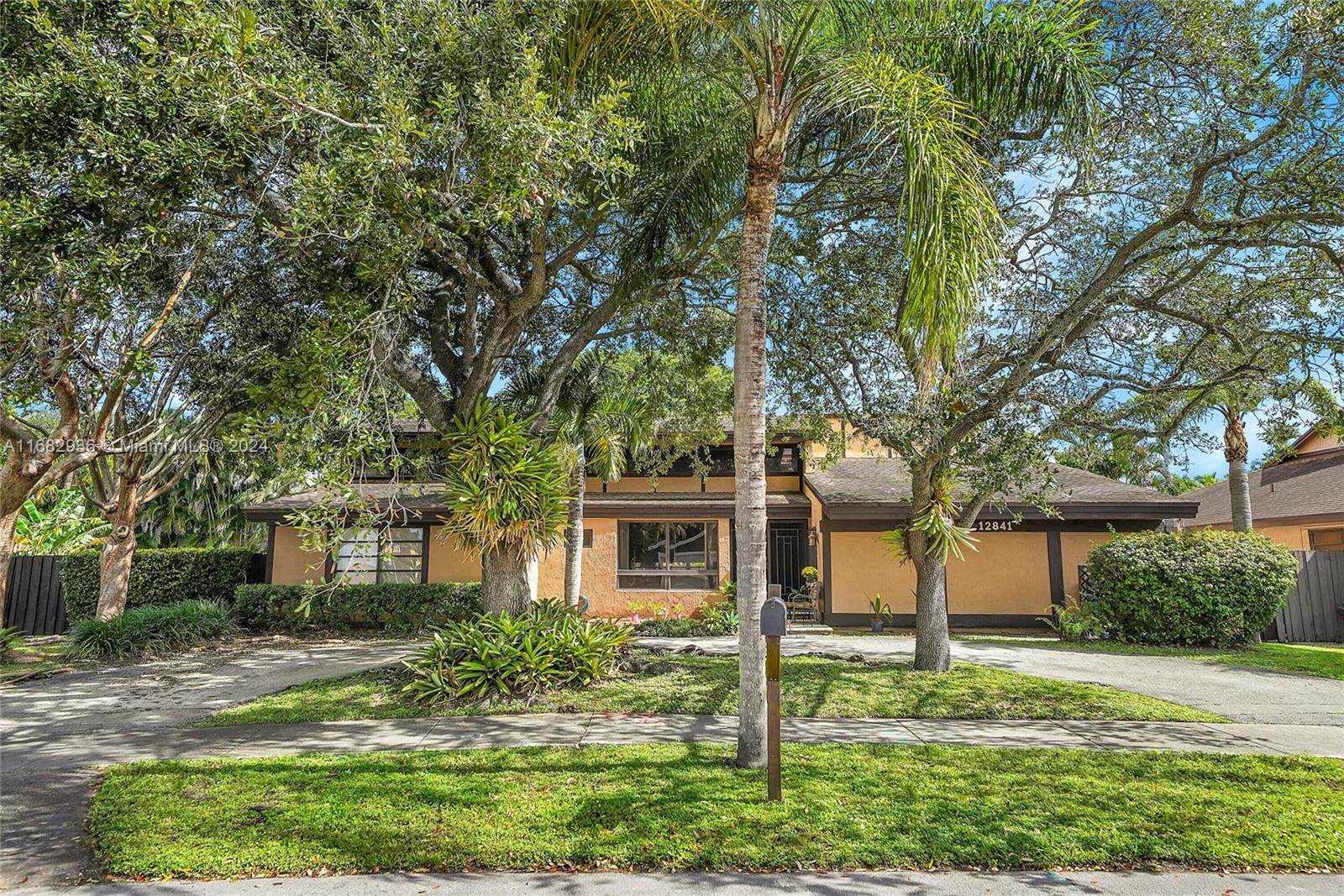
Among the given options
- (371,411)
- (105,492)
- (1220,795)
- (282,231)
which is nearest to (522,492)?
(371,411)

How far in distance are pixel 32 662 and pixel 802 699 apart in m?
13.1

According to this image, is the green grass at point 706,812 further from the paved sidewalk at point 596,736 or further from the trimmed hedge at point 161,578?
the trimmed hedge at point 161,578

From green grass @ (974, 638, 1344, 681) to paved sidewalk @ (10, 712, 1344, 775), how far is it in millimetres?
4697

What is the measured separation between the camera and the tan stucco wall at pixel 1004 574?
17109 millimetres

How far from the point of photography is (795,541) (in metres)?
19.4

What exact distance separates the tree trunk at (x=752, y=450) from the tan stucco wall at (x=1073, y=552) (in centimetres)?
1393

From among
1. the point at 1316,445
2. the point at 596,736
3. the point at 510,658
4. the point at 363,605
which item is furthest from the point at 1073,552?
the point at 363,605

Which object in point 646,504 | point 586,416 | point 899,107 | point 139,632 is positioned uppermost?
point 899,107

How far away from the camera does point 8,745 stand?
22.4 feet

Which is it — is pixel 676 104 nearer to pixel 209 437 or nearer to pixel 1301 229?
pixel 1301 229

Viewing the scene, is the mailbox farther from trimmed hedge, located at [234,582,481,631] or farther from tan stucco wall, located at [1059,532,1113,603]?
tan stucco wall, located at [1059,532,1113,603]

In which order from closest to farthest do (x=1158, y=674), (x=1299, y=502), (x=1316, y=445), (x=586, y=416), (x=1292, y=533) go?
(x=1158, y=674)
(x=586, y=416)
(x=1299, y=502)
(x=1292, y=533)
(x=1316, y=445)

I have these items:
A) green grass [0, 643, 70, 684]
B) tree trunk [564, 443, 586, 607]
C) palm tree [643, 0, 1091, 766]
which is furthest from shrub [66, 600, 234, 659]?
palm tree [643, 0, 1091, 766]

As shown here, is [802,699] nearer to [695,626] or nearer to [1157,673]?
[1157,673]
